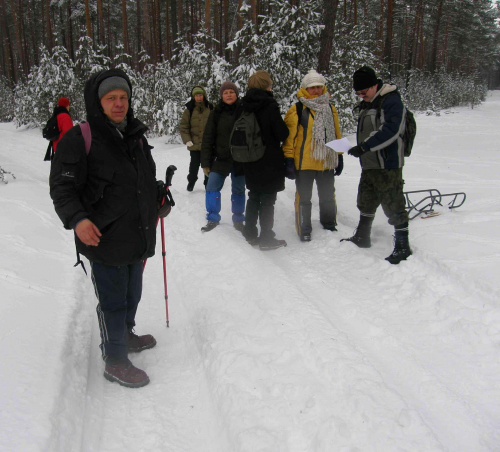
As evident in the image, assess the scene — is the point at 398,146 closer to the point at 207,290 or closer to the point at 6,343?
the point at 207,290

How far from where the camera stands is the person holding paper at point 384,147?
14.3ft

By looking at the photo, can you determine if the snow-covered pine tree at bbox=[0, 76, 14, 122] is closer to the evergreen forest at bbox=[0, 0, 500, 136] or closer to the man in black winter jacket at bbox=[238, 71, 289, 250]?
the evergreen forest at bbox=[0, 0, 500, 136]

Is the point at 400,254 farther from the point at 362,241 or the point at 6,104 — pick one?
the point at 6,104

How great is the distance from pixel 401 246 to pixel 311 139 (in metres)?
1.77

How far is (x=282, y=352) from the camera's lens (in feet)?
10.1

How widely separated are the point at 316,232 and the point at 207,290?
2.18 m

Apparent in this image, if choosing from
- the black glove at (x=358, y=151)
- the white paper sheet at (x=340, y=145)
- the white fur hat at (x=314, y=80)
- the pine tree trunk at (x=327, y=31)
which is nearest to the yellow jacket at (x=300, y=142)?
the white fur hat at (x=314, y=80)

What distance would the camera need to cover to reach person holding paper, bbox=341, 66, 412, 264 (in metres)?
4.37

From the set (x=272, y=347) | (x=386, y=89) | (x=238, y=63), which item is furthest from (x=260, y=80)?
(x=238, y=63)

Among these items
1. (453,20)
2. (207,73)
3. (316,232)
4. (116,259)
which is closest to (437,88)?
(207,73)

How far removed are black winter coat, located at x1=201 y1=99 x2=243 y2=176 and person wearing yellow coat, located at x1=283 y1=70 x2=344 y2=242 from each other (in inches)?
31.8

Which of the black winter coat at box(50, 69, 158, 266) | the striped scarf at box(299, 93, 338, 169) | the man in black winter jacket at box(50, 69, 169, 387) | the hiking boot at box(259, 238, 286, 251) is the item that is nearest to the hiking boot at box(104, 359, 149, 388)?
the man in black winter jacket at box(50, 69, 169, 387)

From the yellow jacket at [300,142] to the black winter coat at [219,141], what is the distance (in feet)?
2.52

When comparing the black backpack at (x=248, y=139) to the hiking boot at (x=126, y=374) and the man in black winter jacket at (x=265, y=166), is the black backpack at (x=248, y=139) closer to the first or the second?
the man in black winter jacket at (x=265, y=166)
